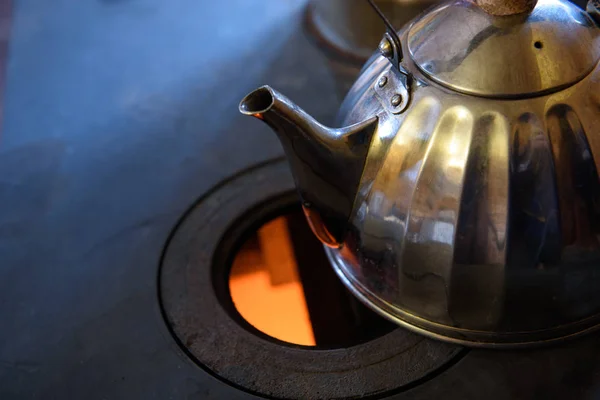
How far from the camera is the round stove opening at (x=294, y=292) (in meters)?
0.77

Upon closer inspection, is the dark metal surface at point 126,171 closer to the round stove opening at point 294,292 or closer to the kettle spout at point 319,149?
the round stove opening at point 294,292

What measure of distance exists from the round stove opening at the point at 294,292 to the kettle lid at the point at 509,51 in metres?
0.31

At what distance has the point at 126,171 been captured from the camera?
100cm

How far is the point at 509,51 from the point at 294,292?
1.31ft

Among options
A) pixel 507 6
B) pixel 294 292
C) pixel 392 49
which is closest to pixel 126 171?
pixel 294 292

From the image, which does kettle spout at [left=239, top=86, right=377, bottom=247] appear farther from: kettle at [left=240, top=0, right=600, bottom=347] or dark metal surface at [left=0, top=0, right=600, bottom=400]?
dark metal surface at [left=0, top=0, right=600, bottom=400]

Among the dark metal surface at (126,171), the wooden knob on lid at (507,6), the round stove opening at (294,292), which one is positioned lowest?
the round stove opening at (294,292)

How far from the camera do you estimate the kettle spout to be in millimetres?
650

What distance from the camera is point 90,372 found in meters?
0.75

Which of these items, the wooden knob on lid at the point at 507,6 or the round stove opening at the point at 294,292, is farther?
the round stove opening at the point at 294,292

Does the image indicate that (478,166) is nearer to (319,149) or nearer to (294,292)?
(319,149)

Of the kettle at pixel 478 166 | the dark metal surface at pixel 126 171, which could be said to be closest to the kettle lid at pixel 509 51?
the kettle at pixel 478 166

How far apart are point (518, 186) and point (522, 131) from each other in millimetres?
52

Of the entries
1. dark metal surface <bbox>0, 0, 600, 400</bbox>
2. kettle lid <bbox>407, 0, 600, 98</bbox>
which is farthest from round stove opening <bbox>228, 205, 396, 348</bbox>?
kettle lid <bbox>407, 0, 600, 98</bbox>
